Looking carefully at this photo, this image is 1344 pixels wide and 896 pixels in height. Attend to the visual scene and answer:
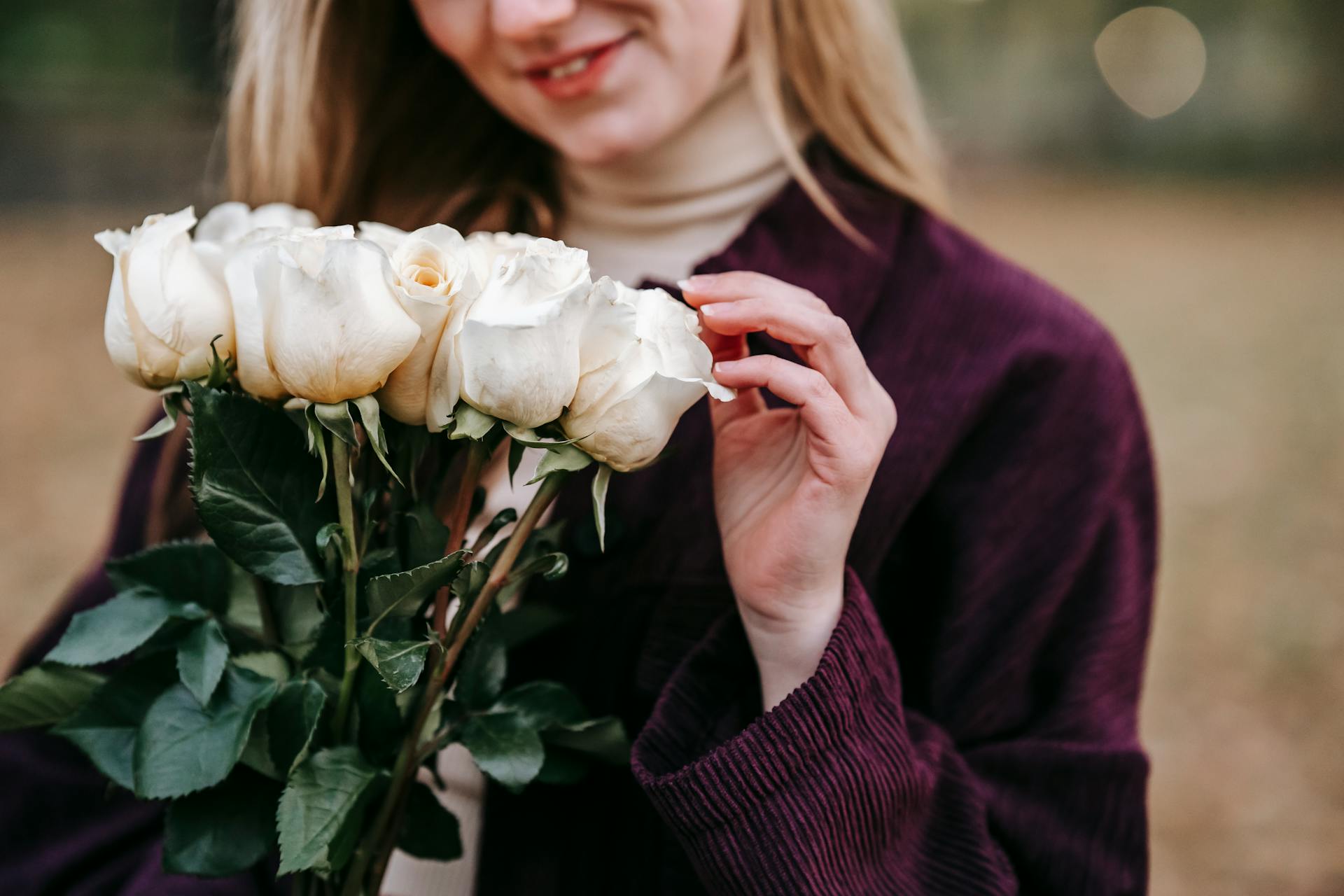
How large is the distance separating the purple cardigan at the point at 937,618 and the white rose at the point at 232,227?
17.0 inches

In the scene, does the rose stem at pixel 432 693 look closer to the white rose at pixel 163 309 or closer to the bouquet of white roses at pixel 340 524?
the bouquet of white roses at pixel 340 524

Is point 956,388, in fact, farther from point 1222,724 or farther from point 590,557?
point 1222,724

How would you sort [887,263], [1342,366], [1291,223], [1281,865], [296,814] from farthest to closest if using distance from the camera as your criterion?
[1291,223]
[1342,366]
[1281,865]
[887,263]
[296,814]

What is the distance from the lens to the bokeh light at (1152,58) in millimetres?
17875

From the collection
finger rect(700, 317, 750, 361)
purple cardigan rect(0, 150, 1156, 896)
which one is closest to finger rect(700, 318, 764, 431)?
finger rect(700, 317, 750, 361)

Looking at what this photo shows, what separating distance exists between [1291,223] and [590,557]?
13.2m

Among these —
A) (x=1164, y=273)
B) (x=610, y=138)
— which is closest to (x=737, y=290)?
(x=610, y=138)

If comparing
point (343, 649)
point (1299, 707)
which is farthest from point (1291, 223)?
point (343, 649)

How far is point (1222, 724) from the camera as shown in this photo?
3641 mm

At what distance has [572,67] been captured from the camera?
48.7 inches

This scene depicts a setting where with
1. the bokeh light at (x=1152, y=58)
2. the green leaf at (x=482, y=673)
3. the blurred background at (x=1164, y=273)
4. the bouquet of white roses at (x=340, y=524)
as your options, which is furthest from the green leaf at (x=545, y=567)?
the bokeh light at (x=1152, y=58)

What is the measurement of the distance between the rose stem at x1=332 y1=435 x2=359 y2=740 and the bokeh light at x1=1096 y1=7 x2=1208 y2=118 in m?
19.2

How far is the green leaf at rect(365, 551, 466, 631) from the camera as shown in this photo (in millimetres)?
726

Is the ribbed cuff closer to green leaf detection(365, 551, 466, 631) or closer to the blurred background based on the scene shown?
green leaf detection(365, 551, 466, 631)
